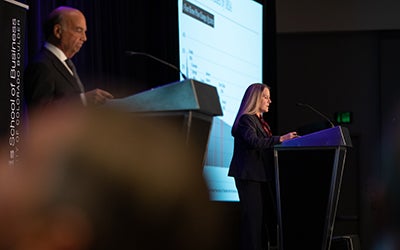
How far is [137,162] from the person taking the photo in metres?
1.79

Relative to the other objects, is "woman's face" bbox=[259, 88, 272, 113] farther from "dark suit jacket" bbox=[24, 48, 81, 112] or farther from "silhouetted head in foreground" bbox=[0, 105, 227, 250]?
"silhouetted head in foreground" bbox=[0, 105, 227, 250]

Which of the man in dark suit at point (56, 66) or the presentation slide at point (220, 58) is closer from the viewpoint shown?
the man in dark suit at point (56, 66)

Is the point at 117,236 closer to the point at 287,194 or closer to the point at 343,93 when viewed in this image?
the point at 287,194

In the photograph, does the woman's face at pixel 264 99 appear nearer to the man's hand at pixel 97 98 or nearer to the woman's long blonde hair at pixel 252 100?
the woman's long blonde hair at pixel 252 100

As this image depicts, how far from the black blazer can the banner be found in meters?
1.82

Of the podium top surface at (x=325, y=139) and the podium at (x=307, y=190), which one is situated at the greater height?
the podium top surface at (x=325, y=139)

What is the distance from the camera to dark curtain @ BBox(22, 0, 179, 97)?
3974 millimetres

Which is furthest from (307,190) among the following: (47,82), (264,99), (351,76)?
(351,76)

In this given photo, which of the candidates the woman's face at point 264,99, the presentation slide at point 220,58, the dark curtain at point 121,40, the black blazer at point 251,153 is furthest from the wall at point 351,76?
the black blazer at point 251,153

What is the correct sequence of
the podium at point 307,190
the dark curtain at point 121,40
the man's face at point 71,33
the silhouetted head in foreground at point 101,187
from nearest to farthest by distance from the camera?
the silhouetted head in foreground at point 101,187 < the man's face at point 71,33 < the podium at point 307,190 < the dark curtain at point 121,40

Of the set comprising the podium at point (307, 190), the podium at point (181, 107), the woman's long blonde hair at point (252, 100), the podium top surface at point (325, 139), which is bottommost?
the podium at point (307, 190)

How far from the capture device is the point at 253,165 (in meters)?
3.77

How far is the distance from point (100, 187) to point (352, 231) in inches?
265

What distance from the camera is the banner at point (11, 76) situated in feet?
6.47
